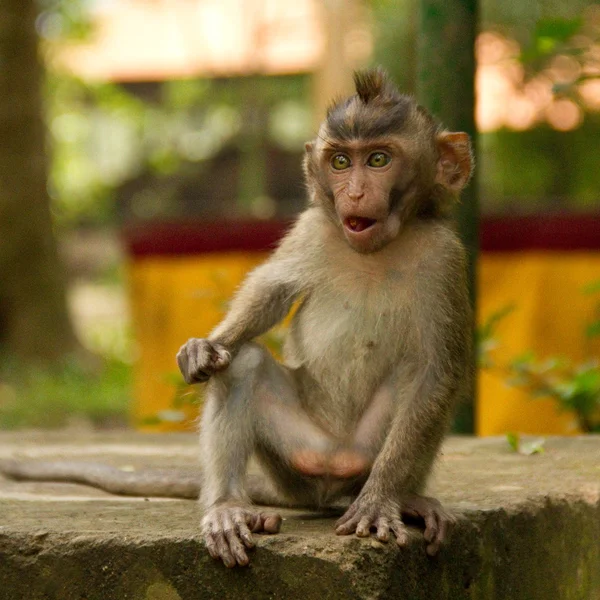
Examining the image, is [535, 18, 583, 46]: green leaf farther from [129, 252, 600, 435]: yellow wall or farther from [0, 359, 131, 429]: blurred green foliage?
[0, 359, 131, 429]: blurred green foliage

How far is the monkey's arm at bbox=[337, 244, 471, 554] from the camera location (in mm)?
3676

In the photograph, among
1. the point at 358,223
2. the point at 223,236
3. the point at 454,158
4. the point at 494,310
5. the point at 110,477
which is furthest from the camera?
the point at 223,236

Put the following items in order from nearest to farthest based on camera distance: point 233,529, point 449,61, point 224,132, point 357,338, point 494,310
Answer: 1. point 233,529
2. point 357,338
3. point 449,61
4. point 494,310
5. point 224,132

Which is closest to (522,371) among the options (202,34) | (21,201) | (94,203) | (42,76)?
(21,201)

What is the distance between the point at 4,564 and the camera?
145 inches

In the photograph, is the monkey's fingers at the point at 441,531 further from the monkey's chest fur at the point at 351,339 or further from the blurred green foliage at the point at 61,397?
the blurred green foliage at the point at 61,397

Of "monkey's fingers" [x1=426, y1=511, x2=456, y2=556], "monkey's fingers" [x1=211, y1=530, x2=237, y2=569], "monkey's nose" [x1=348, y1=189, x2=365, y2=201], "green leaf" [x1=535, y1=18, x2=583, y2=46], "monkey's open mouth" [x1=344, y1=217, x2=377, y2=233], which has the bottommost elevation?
"monkey's fingers" [x1=426, y1=511, x2=456, y2=556]

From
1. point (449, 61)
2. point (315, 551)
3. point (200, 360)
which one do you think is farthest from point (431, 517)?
point (449, 61)

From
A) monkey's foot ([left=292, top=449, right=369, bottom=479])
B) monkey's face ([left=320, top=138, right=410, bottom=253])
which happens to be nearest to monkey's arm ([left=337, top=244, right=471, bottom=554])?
monkey's foot ([left=292, top=449, right=369, bottom=479])

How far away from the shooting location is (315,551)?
11.3ft

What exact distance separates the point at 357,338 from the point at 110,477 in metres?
1.33

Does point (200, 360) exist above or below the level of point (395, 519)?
above

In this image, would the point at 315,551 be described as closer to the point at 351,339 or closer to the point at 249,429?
the point at 249,429

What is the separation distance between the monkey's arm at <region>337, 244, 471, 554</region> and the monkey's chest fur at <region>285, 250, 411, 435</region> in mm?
81
